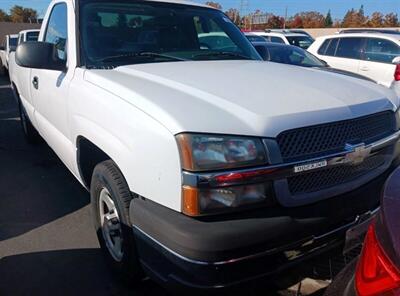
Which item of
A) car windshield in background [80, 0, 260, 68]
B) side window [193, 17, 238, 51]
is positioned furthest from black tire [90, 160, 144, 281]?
side window [193, 17, 238, 51]

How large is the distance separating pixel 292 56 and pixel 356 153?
24.1ft

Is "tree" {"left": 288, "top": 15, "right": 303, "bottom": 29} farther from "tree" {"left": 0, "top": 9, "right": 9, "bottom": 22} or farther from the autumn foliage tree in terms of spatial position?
"tree" {"left": 0, "top": 9, "right": 9, "bottom": 22}

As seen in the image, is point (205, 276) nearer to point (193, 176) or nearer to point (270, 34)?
point (193, 176)

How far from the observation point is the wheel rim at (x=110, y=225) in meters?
2.82

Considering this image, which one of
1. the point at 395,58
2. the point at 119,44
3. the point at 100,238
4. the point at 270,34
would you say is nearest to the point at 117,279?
the point at 100,238

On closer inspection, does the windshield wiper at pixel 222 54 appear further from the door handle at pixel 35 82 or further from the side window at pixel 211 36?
the door handle at pixel 35 82

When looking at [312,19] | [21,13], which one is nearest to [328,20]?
[312,19]

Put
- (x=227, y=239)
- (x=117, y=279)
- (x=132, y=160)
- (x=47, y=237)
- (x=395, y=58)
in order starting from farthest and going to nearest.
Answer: (x=395, y=58), (x=47, y=237), (x=117, y=279), (x=132, y=160), (x=227, y=239)

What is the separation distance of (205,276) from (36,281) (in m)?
1.54

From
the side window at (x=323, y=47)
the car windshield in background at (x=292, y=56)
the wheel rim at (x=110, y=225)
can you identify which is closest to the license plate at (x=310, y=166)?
the wheel rim at (x=110, y=225)

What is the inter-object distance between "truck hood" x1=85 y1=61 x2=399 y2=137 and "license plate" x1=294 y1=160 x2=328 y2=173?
21 centimetres

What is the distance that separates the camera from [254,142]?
6.82 ft

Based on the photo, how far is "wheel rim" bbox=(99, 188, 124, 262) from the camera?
282cm

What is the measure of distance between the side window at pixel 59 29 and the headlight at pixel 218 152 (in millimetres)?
1873
